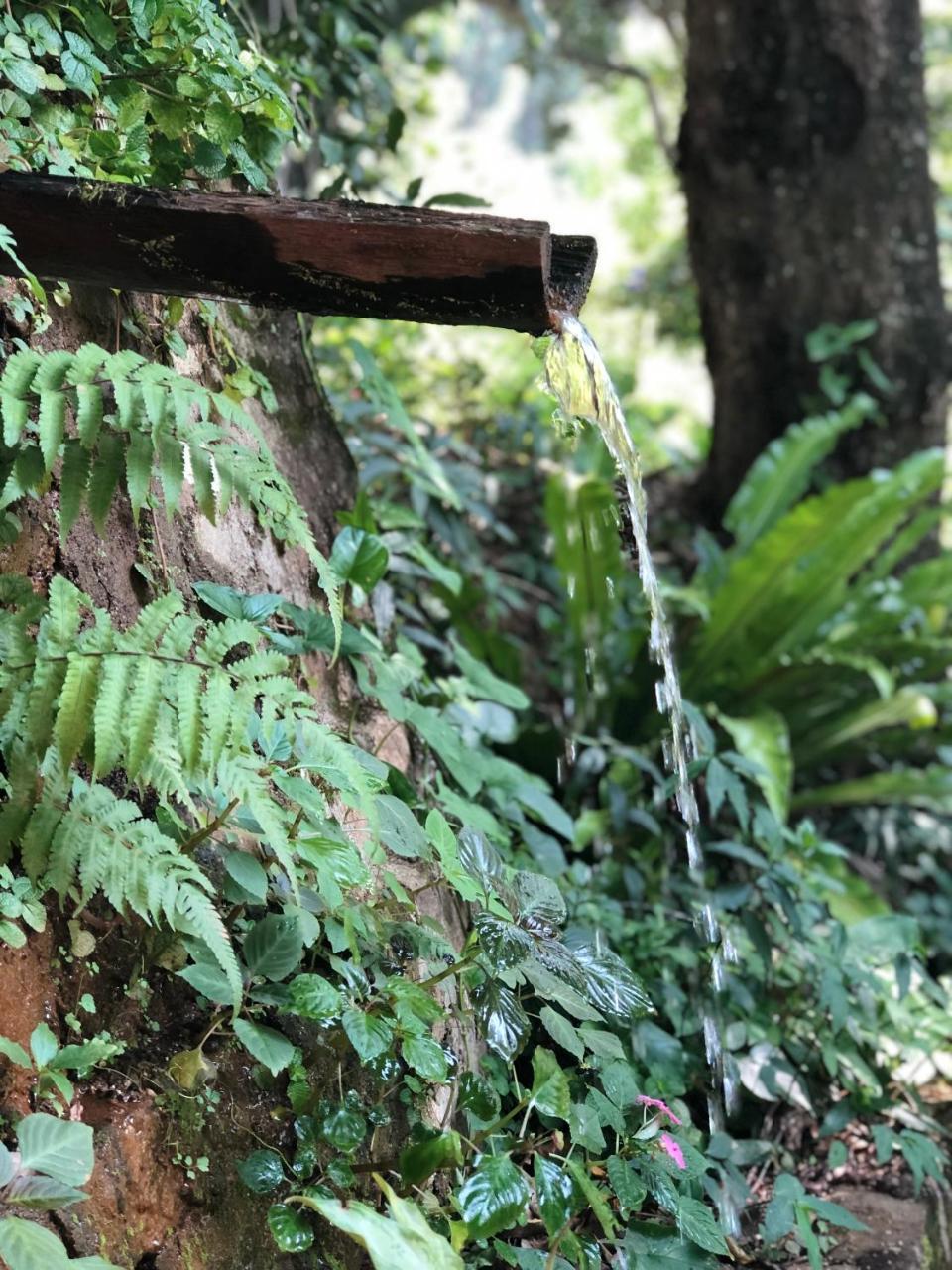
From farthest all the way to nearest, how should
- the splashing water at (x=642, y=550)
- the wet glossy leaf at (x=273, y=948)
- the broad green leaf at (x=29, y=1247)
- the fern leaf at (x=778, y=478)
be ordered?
the fern leaf at (x=778, y=478) < the splashing water at (x=642, y=550) < the wet glossy leaf at (x=273, y=948) < the broad green leaf at (x=29, y=1247)

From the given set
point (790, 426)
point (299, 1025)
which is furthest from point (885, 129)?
point (299, 1025)

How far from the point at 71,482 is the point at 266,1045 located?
0.69m

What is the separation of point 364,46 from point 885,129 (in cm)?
204

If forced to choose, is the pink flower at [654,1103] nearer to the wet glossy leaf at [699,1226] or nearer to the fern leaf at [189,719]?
the wet glossy leaf at [699,1226]

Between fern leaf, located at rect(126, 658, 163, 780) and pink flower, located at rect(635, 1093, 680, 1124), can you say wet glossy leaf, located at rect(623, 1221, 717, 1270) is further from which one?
fern leaf, located at rect(126, 658, 163, 780)

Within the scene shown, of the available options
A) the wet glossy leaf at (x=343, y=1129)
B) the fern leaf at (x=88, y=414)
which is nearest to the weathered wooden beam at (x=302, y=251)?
the fern leaf at (x=88, y=414)

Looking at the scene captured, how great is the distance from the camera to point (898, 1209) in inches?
80.6

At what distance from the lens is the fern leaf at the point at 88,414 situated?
133cm

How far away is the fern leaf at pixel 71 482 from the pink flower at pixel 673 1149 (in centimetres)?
110

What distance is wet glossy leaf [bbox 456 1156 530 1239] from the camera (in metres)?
1.31

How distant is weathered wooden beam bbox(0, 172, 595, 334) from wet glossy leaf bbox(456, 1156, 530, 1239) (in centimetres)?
101

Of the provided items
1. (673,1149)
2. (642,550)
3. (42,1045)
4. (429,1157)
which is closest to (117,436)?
(42,1045)

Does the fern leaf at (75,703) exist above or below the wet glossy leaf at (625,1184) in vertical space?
above

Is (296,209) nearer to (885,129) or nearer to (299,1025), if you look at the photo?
(299,1025)
